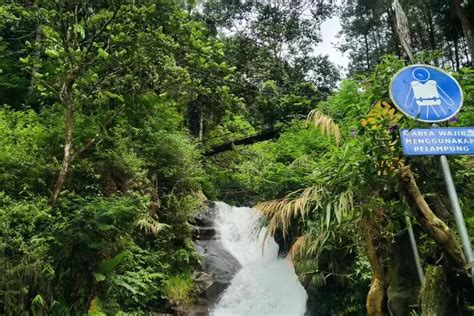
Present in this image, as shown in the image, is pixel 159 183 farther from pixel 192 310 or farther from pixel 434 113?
pixel 434 113

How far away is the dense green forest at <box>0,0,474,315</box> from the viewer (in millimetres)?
3730

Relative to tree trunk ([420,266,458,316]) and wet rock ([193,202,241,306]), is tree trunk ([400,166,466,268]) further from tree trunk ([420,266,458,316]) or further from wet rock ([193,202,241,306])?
wet rock ([193,202,241,306])

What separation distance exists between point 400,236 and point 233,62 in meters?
16.1

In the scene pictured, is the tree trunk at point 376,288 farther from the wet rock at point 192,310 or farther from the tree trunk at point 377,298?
the wet rock at point 192,310

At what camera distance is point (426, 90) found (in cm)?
285

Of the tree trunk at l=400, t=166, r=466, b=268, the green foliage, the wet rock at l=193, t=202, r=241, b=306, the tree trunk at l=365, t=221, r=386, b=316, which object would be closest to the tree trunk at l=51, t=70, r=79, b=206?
the green foliage

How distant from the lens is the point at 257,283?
10.7m

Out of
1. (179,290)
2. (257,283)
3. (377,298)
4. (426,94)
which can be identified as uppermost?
(426,94)

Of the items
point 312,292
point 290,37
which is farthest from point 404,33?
point 290,37

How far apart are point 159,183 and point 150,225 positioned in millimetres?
2019

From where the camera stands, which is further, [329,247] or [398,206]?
[329,247]

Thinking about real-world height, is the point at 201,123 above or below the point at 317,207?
above

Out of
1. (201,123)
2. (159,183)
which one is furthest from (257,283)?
(201,123)

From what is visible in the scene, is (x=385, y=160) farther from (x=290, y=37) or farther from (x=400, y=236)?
(x=290, y=37)
